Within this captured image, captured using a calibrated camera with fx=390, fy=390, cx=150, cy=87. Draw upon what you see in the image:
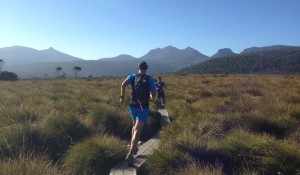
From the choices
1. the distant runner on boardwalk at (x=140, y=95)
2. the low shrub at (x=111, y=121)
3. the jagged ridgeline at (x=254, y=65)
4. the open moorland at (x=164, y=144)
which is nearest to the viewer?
the open moorland at (x=164, y=144)

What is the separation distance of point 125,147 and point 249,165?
290 cm

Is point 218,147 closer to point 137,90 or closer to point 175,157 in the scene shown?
point 175,157

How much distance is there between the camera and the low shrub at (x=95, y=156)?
7.84m

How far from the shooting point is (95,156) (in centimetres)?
813

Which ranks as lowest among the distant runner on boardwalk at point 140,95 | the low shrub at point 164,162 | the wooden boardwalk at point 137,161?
the wooden boardwalk at point 137,161

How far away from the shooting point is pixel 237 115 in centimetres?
1185

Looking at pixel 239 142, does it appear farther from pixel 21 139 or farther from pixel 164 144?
pixel 21 139

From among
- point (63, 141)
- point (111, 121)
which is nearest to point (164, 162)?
point (63, 141)

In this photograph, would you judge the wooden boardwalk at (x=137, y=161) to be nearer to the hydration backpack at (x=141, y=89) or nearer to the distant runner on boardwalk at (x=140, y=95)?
the distant runner on boardwalk at (x=140, y=95)

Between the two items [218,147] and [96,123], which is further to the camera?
[96,123]

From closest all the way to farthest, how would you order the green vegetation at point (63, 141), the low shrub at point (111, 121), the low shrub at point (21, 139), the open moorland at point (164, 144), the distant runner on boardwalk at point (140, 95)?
the green vegetation at point (63, 141)
the open moorland at point (164, 144)
the low shrub at point (21, 139)
the distant runner on boardwalk at point (140, 95)
the low shrub at point (111, 121)

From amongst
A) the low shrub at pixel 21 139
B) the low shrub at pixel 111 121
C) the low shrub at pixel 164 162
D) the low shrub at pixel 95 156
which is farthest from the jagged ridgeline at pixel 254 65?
the low shrub at pixel 164 162

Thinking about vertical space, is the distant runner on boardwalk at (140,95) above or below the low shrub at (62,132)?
above

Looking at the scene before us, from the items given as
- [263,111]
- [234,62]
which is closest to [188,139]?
[263,111]
